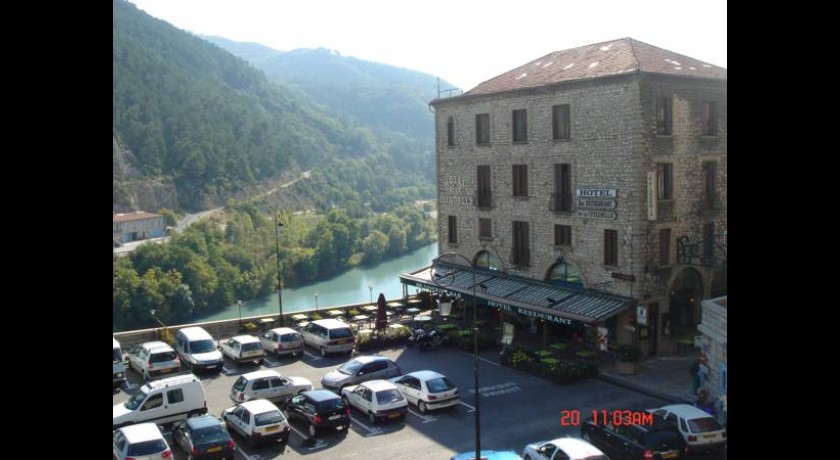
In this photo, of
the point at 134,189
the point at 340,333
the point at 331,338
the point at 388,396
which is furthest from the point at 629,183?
the point at 134,189

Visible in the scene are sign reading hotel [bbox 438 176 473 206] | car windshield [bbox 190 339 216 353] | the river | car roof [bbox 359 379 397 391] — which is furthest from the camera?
the river

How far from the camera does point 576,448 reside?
16.4m

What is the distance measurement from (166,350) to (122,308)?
1698 inches

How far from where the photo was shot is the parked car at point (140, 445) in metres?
17.1

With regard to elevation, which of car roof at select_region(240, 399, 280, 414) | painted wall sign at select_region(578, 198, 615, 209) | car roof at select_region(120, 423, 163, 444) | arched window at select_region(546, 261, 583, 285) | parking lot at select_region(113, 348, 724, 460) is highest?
painted wall sign at select_region(578, 198, 615, 209)

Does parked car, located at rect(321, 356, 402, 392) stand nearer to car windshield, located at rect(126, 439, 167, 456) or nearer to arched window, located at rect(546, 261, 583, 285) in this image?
car windshield, located at rect(126, 439, 167, 456)

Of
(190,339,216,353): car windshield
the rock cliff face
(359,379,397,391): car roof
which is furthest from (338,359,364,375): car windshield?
the rock cliff face

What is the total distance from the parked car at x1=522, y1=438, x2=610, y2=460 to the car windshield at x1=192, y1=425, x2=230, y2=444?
25.5ft

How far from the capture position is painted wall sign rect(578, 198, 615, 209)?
94.6 feet

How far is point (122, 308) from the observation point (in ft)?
218

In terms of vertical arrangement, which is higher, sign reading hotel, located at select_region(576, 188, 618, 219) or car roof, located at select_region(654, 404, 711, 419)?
sign reading hotel, located at select_region(576, 188, 618, 219)

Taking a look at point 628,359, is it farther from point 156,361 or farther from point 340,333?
point 156,361
